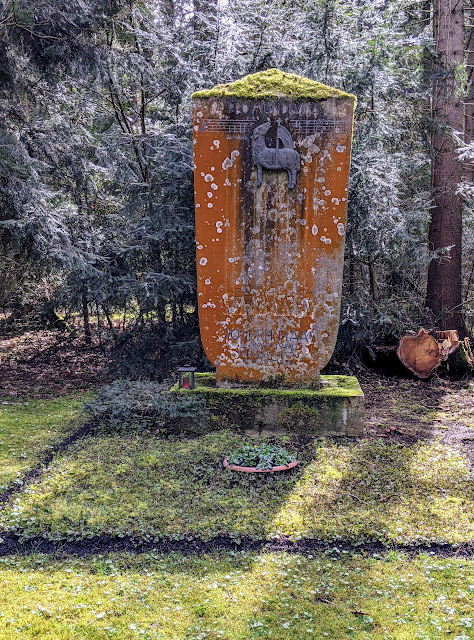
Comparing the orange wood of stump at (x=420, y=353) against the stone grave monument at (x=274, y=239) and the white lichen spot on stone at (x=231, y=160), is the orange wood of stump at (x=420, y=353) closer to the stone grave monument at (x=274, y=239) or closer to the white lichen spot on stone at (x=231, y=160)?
the stone grave monument at (x=274, y=239)

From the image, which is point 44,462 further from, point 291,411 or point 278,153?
point 278,153

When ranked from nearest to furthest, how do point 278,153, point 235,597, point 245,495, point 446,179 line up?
point 235,597
point 245,495
point 278,153
point 446,179

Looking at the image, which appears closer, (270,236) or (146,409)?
(270,236)

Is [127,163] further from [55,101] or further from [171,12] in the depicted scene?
[171,12]

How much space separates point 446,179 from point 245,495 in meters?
6.82

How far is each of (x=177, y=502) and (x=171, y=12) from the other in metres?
7.85

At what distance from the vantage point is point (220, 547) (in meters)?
4.12

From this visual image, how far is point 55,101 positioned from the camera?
28.4 ft

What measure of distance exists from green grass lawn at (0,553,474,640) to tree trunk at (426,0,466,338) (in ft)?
20.8

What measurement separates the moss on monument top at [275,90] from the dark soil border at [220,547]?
4.37 metres

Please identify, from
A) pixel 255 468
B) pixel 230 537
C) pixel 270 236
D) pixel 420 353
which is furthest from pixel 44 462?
pixel 420 353

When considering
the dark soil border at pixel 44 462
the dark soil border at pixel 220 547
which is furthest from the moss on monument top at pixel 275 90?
the dark soil border at pixel 220 547

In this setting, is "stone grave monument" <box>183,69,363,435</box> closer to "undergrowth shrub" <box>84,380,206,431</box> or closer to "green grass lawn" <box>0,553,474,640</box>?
"undergrowth shrub" <box>84,380,206,431</box>

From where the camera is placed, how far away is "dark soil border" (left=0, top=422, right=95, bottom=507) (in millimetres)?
4961
